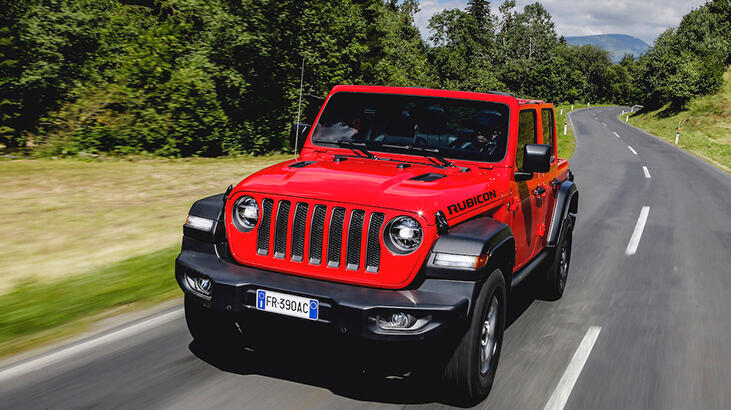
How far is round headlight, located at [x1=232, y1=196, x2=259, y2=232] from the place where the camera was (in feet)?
13.3

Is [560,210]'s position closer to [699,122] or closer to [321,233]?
[321,233]

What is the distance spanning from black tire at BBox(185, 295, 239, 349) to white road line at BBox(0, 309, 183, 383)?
33.0 inches

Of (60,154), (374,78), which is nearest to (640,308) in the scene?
(60,154)

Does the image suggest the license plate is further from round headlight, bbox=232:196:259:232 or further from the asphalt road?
round headlight, bbox=232:196:259:232

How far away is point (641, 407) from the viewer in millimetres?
4273

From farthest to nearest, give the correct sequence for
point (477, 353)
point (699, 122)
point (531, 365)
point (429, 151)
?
point (699, 122), point (429, 151), point (531, 365), point (477, 353)

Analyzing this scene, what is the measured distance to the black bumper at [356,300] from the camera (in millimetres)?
3564

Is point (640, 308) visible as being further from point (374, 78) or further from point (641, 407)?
point (374, 78)

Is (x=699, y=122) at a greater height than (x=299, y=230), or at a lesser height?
lesser

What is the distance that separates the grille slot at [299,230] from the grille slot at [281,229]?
64 millimetres

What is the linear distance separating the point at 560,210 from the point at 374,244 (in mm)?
3300

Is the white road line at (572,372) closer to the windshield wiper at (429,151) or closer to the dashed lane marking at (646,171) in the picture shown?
the windshield wiper at (429,151)

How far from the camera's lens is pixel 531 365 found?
4.90 meters

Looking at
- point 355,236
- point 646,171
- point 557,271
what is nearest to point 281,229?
point 355,236
